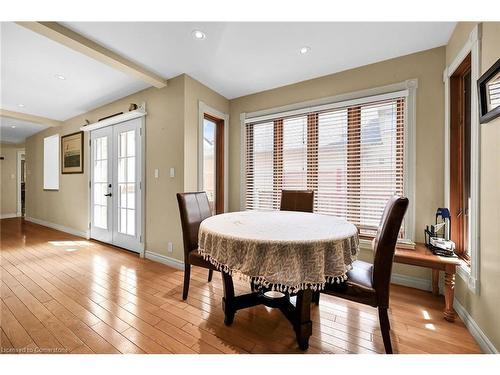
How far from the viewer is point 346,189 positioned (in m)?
2.52

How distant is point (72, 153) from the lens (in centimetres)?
426

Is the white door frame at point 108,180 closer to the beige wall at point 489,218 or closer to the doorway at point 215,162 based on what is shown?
the doorway at point 215,162

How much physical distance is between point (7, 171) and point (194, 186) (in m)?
7.33

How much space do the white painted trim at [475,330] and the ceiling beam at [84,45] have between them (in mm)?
3684

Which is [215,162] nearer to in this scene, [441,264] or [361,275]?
[361,275]

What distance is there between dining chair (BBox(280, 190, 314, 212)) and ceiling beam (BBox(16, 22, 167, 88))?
217 centimetres

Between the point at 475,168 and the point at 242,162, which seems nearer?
the point at 475,168

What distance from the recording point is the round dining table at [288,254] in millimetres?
1101

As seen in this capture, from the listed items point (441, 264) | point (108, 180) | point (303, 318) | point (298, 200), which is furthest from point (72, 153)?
point (441, 264)

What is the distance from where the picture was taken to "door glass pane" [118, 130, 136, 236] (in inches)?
126

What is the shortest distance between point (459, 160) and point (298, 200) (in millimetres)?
1480

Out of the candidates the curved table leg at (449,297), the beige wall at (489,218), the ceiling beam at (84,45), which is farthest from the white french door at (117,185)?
the beige wall at (489,218)

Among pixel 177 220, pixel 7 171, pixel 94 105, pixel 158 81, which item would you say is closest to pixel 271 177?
pixel 177 220
